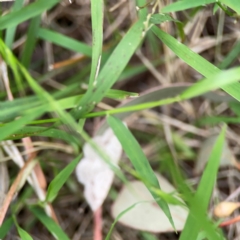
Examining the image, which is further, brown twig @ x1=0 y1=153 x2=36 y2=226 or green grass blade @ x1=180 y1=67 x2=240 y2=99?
brown twig @ x1=0 y1=153 x2=36 y2=226

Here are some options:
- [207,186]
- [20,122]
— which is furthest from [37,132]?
[207,186]

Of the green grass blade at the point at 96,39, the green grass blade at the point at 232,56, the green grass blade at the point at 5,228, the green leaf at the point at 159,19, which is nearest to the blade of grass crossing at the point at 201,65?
the green leaf at the point at 159,19

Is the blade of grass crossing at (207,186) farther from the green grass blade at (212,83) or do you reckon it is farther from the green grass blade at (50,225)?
the green grass blade at (50,225)

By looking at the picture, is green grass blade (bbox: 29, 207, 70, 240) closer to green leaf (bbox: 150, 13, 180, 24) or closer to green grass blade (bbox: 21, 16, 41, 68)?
green grass blade (bbox: 21, 16, 41, 68)

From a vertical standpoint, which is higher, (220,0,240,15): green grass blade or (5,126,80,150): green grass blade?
(220,0,240,15): green grass blade

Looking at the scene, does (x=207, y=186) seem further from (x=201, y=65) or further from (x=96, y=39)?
(x=96, y=39)

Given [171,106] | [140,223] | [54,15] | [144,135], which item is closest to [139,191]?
[140,223]

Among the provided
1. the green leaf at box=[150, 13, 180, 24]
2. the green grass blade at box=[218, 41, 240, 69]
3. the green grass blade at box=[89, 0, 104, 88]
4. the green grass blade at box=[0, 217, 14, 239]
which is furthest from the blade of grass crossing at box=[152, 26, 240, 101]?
the green grass blade at box=[0, 217, 14, 239]
